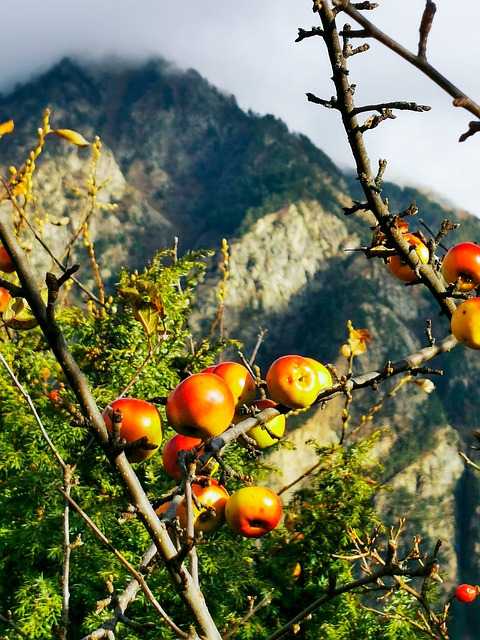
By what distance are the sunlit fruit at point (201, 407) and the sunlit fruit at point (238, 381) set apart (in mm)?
95

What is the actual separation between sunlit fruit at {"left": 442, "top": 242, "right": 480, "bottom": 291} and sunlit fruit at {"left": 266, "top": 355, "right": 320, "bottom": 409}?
0.29m

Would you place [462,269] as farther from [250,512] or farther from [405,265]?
[250,512]

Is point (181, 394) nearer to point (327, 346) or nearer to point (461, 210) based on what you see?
point (327, 346)

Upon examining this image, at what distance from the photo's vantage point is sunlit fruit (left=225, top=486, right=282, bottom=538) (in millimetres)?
1008

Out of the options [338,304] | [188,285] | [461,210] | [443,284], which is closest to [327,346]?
[338,304]

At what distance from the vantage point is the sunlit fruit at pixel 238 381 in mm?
1028

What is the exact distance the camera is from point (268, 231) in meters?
27.2

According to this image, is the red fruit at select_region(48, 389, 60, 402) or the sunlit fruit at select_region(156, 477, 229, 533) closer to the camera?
the red fruit at select_region(48, 389, 60, 402)

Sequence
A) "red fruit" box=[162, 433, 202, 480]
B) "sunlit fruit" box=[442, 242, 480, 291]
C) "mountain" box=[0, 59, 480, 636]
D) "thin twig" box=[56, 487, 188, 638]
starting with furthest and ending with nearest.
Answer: "mountain" box=[0, 59, 480, 636], "sunlit fruit" box=[442, 242, 480, 291], "red fruit" box=[162, 433, 202, 480], "thin twig" box=[56, 487, 188, 638]

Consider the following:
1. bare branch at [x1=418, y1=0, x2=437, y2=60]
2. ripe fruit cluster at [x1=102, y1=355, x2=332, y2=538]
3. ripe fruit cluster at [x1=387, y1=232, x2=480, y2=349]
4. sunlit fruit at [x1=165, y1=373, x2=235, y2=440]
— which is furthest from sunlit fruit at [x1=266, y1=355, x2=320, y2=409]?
bare branch at [x1=418, y1=0, x2=437, y2=60]

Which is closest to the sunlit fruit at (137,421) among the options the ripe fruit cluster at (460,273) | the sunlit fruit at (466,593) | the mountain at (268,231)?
the ripe fruit cluster at (460,273)

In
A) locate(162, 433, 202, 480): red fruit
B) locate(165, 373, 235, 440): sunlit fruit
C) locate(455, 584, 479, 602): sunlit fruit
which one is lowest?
locate(455, 584, 479, 602): sunlit fruit

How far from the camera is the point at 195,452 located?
0.73 m

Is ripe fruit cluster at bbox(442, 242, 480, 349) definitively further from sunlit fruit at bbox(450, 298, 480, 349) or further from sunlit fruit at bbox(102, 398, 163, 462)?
sunlit fruit at bbox(102, 398, 163, 462)
